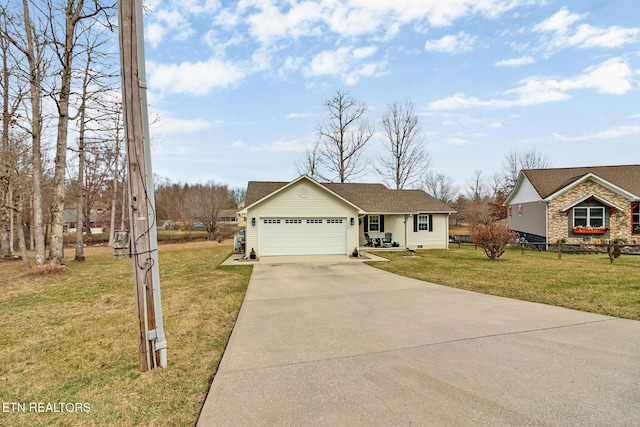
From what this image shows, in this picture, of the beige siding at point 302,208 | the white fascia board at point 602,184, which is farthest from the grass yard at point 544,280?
the white fascia board at point 602,184

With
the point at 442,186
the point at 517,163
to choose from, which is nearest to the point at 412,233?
the point at 517,163

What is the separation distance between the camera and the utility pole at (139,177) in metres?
3.41

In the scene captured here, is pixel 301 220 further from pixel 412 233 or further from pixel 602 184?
pixel 602 184

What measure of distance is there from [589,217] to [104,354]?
83.0 ft

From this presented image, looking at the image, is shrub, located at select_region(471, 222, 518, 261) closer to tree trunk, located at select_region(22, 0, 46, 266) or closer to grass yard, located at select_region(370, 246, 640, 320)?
grass yard, located at select_region(370, 246, 640, 320)

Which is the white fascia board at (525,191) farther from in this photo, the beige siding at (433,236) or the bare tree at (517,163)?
the bare tree at (517,163)

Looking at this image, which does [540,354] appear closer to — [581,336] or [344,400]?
[581,336]

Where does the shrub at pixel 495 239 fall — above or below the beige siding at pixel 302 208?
below

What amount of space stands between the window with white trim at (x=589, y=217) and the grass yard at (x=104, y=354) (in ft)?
71.5

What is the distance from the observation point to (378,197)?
69.0 ft

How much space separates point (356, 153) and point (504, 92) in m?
15.9

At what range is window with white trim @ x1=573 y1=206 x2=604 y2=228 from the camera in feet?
62.9

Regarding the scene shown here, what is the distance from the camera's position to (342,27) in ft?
40.7

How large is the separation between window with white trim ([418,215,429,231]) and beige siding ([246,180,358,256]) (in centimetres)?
571
